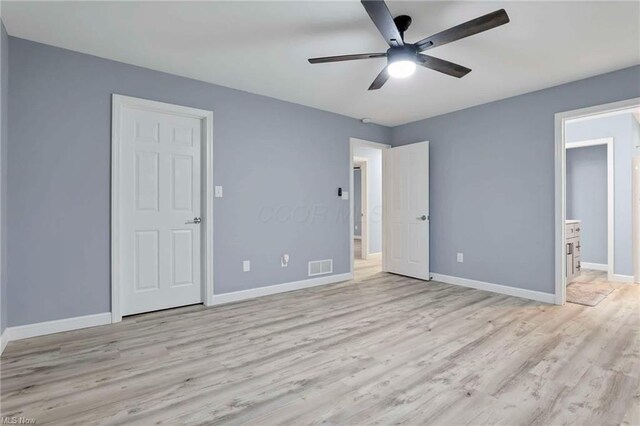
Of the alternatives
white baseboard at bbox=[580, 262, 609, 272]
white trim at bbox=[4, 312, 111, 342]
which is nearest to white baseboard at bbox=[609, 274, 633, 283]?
white baseboard at bbox=[580, 262, 609, 272]

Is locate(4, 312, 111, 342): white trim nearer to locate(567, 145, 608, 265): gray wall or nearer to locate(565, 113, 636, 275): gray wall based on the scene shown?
locate(565, 113, 636, 275): gray wall

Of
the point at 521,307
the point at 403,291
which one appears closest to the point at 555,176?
the point at 521,307

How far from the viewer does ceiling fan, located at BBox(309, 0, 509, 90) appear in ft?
6.11

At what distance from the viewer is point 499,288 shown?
416 cm

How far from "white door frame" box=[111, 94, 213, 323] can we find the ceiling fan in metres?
1.76

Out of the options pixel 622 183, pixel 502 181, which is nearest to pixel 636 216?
pixel 622 183

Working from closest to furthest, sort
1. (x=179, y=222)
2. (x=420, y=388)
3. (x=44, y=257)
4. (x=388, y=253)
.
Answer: (x=420, y=388), (x=44, y=257), (x=179, y=222), (x=388, y=253)

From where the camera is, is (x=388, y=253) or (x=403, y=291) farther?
(x=388, y=253)

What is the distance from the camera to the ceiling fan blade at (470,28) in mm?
1853

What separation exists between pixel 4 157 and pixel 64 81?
2.72 feet

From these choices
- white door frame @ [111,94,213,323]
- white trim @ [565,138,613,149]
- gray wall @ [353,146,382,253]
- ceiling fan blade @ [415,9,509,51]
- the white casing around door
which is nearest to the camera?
ceiling fan blade @ [415,9,509,51]

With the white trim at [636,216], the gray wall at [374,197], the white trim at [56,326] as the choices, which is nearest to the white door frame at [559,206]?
the white trim at [636,216]

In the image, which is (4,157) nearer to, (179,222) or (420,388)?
(179,222)

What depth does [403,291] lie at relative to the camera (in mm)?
4227
